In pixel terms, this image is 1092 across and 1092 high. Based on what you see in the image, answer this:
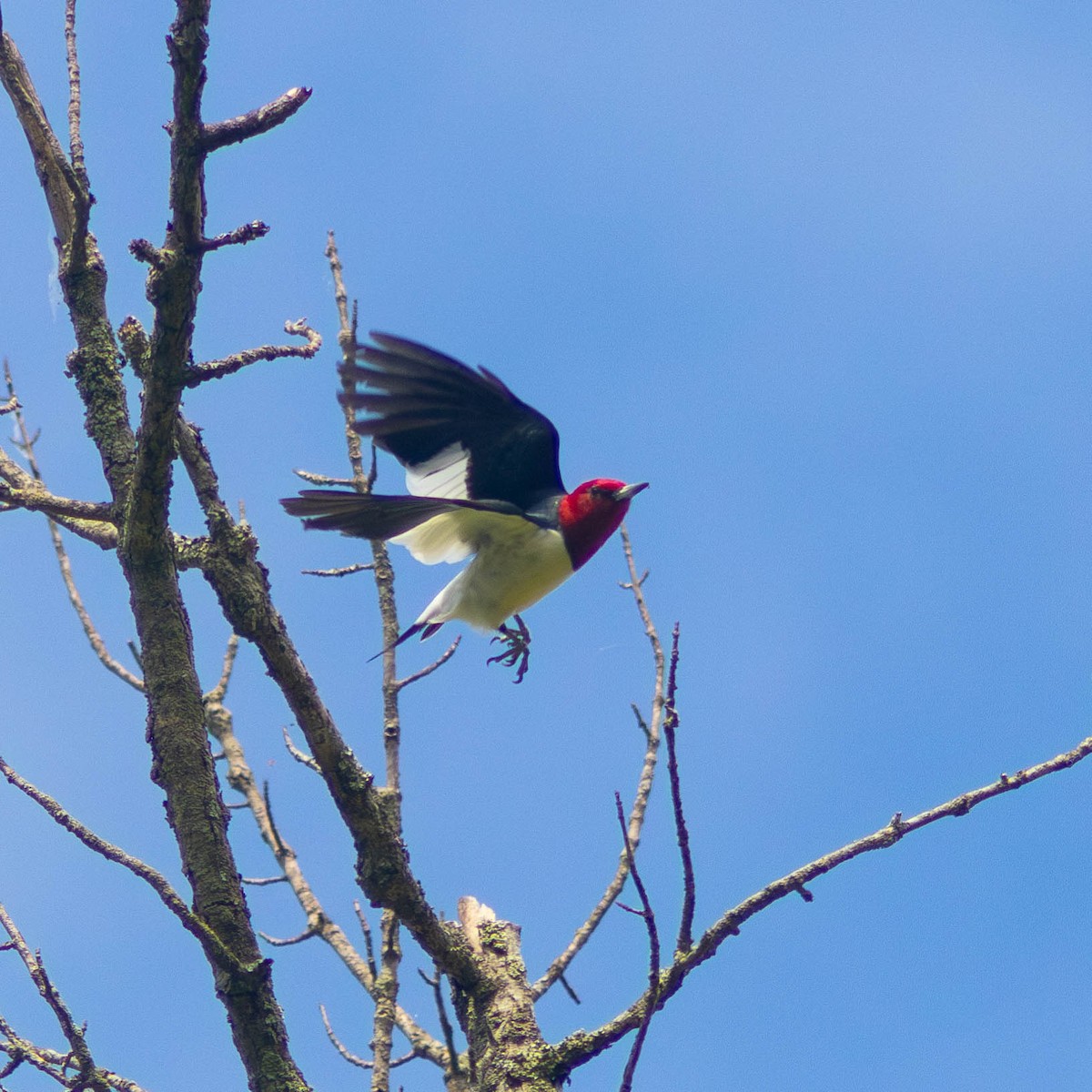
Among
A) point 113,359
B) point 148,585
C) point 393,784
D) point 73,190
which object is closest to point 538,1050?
point 393,784

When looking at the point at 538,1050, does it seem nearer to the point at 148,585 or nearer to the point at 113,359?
the point at 148,585

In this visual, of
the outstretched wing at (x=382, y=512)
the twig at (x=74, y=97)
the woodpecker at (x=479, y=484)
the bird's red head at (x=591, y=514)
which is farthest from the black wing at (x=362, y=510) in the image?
the twig at (x=74, y=97)

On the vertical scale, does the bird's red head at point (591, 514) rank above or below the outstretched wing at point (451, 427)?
below

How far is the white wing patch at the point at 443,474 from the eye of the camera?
5098 mm

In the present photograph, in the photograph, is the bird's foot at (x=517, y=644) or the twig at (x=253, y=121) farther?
the bird's foot at (x=517, y=644)

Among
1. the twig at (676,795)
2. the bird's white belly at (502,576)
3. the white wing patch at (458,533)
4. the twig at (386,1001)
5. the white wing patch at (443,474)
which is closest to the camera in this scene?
the twig at (676,795)

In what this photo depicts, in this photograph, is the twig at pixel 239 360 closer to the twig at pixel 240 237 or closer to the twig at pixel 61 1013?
the twig at pixel 240 237

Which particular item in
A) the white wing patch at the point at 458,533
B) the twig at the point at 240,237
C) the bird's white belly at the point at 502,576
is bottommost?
the twig at the point at 240,237

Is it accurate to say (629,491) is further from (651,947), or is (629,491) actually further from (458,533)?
(651,947)

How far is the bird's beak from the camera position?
503cm

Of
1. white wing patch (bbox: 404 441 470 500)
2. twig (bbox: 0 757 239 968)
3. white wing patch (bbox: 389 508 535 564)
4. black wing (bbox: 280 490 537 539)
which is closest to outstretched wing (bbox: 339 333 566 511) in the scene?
white wing patch (bbox: 404 441 470 500)

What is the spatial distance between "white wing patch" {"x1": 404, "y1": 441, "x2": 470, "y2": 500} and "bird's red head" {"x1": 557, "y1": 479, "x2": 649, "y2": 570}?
46cm

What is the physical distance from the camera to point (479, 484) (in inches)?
205

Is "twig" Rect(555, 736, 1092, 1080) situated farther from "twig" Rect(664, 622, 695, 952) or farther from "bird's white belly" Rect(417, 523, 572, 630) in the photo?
"bird's white belly" Rect(417, 523, 572, 630)
